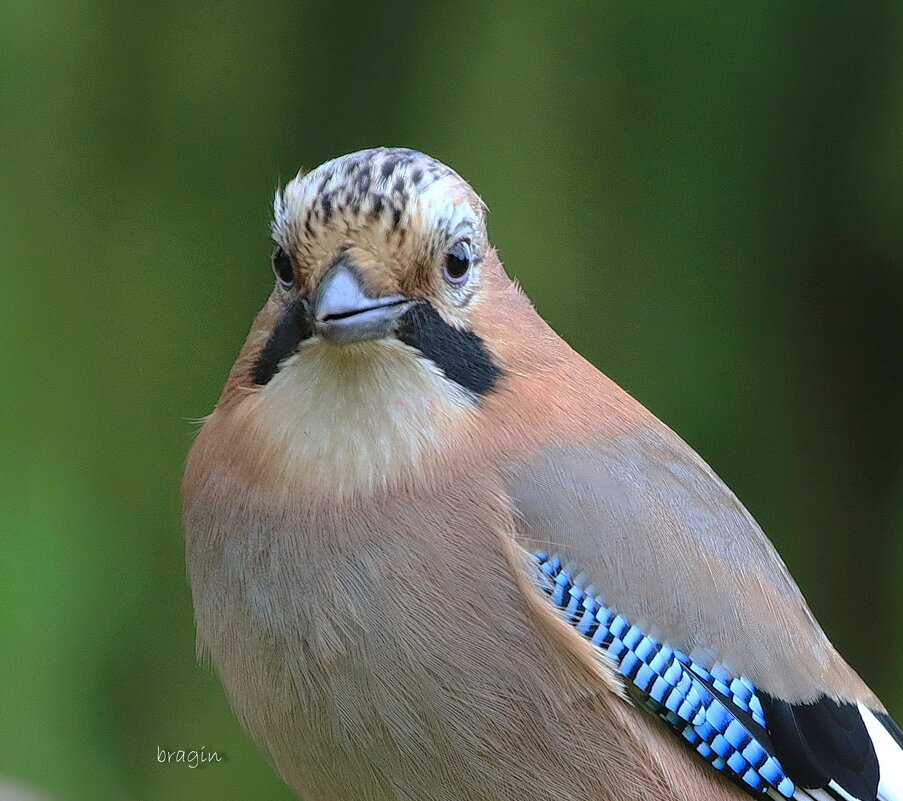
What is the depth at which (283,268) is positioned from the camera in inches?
93.4

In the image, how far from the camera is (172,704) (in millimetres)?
4281

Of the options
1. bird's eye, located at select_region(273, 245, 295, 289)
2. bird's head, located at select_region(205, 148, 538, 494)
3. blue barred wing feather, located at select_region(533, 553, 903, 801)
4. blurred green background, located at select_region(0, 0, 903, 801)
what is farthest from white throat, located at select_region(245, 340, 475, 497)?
blurred green background, located at select_region(0, 0, 903, 801)

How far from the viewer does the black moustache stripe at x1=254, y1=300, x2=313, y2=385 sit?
2.31m

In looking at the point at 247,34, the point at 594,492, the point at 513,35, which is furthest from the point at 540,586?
the point at 247,34

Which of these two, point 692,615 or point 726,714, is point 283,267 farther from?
point 726,714

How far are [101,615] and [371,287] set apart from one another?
95.9 inches

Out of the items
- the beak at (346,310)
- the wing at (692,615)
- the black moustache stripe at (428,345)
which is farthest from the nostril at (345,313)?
the wing at (692,615)

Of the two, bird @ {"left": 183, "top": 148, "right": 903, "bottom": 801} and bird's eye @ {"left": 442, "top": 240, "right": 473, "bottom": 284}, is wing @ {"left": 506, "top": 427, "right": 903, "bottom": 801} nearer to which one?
bird @ {"left": 183, "top": 148, "right": 903, "bottom": 801}

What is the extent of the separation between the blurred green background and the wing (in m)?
1.66

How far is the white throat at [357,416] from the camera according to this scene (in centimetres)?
227

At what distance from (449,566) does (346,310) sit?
50 cm

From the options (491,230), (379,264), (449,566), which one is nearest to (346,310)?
(379,264)

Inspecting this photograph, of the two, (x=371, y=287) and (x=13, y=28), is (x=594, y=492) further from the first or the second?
(x=13, y=28)

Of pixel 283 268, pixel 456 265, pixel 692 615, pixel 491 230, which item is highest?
pixel 456 265
